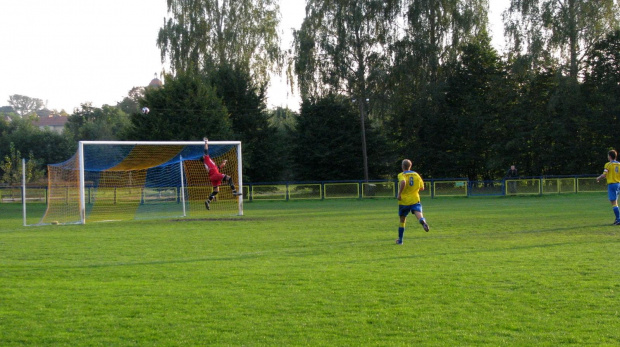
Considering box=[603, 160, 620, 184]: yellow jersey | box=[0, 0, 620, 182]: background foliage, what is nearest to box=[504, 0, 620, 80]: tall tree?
box=[0, 0, 620, 182]: background foliage

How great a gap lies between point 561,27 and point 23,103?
173660mm

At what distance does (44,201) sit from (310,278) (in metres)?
32.3

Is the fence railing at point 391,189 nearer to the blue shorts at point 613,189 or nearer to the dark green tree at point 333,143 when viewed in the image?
the dark green tree at point 333,143

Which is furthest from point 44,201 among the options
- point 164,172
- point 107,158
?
point 164,172

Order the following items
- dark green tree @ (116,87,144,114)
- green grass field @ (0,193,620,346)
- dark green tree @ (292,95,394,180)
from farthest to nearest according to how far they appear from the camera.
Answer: dark green tree @ (116,87,144,114)
dark green tree @ (292,95,394,180)
green grass field @ (0,193,620,346)

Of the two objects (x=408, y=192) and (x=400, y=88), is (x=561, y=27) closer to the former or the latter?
(x=400, y=88)

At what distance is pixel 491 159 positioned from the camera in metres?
44.8

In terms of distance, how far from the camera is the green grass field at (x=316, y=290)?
6.22 m

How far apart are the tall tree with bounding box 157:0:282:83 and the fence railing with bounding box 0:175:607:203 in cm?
1417

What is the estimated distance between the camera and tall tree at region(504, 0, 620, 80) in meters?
40.7

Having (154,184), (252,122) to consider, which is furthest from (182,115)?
(154,184)

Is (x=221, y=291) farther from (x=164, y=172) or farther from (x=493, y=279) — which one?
(x=164, y=172)

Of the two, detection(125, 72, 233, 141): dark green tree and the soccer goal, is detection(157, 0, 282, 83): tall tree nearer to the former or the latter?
detection(125, 72, 233, 141): dark green tree

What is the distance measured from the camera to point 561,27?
134 ft
